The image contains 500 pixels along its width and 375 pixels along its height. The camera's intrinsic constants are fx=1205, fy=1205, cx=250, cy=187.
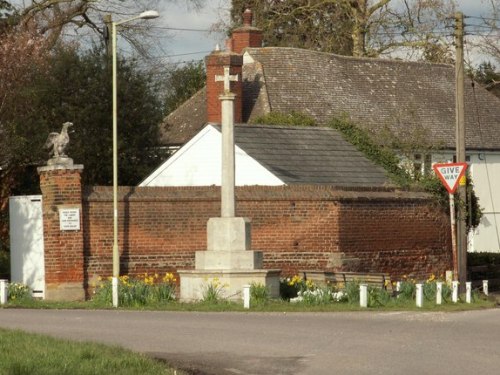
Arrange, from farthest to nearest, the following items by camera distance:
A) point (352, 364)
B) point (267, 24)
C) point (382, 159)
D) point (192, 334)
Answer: point (267, 24), point (382, 159), point (192, 334), point (352, 364)

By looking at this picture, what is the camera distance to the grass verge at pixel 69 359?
1340cm

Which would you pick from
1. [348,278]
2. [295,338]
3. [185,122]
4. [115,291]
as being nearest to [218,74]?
[185,122]

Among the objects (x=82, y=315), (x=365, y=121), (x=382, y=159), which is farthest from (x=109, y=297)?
(x=365, y=121)

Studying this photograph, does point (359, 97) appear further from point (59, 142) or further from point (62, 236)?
point (62, 236)

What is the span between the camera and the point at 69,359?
14.1m

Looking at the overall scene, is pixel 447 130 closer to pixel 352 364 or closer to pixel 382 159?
pixel 382 159

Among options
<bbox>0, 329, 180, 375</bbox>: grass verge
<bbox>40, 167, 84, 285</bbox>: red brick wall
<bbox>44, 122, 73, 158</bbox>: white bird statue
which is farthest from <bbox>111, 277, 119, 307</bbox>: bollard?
<bbox>0, 329, 180, 375</bbox>: grass verge

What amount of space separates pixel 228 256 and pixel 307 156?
395 inches

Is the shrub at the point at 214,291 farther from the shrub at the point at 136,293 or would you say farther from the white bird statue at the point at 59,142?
the white bird statue at the point at 59,142

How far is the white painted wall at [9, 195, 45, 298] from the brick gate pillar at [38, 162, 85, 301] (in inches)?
20.0

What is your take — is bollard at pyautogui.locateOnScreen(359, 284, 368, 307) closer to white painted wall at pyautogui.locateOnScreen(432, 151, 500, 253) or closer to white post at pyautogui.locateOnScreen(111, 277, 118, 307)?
white post at pyautogui.locateOnScreen(111, 277, 118, 307)

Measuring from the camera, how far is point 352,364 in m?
14.9

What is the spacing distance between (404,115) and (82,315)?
28325mm

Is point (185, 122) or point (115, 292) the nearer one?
point (115, 292)
